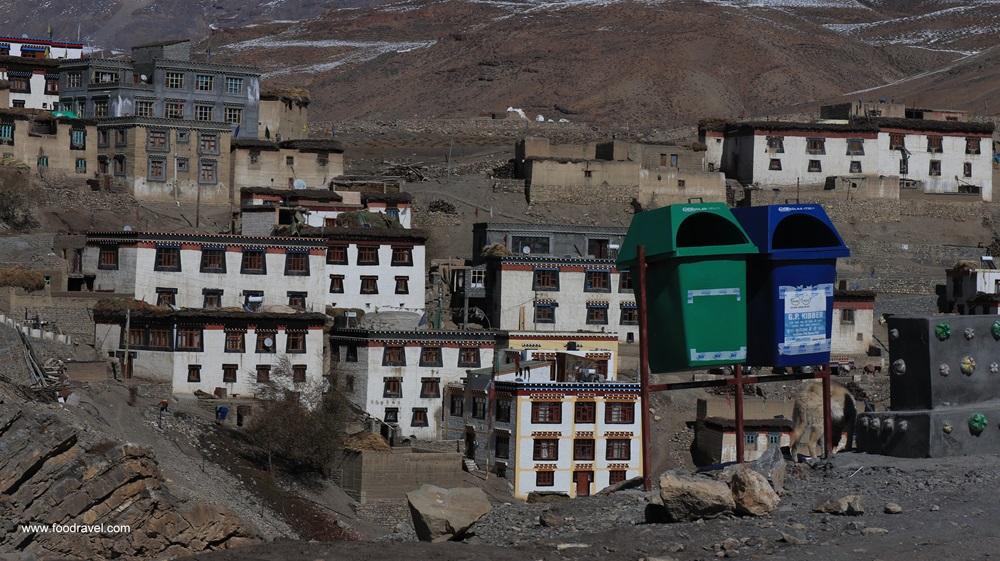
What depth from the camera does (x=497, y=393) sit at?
150ft

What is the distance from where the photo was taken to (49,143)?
5806 centimetres

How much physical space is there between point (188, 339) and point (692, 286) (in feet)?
71.8

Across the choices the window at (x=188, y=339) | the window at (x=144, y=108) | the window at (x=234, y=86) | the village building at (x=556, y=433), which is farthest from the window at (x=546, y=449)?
the window at (x=234, y=86)

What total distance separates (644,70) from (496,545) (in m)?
99.6

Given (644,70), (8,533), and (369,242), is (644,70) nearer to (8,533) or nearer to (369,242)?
(369,242)

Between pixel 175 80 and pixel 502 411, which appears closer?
pixel 502 411

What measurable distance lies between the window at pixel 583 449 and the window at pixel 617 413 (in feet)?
2.05

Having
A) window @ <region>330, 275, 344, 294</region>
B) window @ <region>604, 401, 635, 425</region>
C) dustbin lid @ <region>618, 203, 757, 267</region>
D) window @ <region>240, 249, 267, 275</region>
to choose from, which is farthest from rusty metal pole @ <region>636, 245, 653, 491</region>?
window @ <region>330, 275, 344, 294</region>

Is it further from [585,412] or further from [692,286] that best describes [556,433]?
[692,286]

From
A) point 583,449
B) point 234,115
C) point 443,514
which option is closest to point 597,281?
point 583,449

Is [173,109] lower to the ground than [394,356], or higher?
higher

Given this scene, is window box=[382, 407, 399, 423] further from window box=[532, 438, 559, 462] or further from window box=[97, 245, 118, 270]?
window box=[97, 245, 118, 270]

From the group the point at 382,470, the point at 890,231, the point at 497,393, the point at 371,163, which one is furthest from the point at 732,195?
the point at 382,470

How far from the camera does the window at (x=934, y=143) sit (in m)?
67.2
